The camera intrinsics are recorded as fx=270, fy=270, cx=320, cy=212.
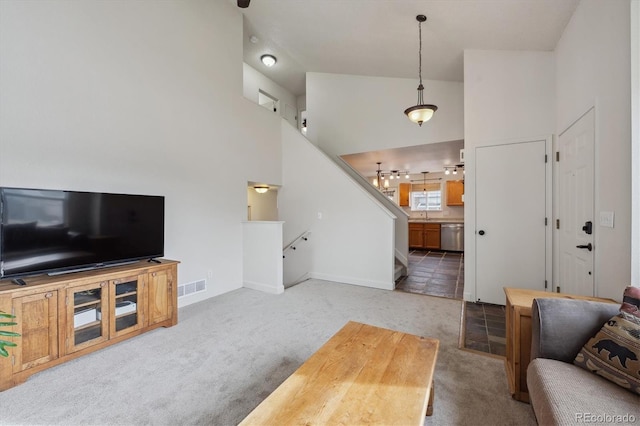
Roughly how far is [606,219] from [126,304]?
4263mm

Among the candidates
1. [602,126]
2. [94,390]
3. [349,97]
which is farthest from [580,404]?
[349,97]

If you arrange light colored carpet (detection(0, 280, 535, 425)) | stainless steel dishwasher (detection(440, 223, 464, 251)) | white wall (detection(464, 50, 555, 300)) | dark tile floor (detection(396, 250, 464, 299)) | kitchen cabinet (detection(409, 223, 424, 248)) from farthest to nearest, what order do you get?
1. kitchen cabinet (detection(409, 223, 424, 248))
2. stainless steel dishwasher (detection(440, 223, 464, 251))
3. dark tile floor (detection(396, 250, 464, 299))
4. white wall (detection(464, 50, 555, 300))
5. light colored carpet (detection(0, 280, 535, 425))

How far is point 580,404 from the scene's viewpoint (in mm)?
1186

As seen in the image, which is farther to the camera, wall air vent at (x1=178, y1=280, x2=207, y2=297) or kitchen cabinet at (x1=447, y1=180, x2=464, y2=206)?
kitchen cabinet at (x1=447, y1=180, x2=464, y2=206)

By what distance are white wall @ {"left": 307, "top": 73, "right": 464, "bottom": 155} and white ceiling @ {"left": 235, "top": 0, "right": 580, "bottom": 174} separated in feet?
0.75

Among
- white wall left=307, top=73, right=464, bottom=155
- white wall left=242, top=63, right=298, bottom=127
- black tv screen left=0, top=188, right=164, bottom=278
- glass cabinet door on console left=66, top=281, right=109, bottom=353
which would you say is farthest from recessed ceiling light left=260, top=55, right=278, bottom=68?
glass cabinet door on console left=66, top=281, right=109, bottom=353

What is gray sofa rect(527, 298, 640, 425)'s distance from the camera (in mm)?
1146

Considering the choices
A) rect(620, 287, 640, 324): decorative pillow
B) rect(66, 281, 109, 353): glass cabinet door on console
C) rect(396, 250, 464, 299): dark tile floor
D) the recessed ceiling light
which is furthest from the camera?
the recessed ceiling light

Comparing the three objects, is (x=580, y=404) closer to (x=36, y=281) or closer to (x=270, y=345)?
(x=270, y=345)

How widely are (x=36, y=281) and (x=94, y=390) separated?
1.02m

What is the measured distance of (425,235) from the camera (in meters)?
8.63

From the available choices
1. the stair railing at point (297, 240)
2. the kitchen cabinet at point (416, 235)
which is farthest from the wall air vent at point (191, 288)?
the kitchen cabinet at point (416, 235)

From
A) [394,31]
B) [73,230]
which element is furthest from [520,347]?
[394,31]

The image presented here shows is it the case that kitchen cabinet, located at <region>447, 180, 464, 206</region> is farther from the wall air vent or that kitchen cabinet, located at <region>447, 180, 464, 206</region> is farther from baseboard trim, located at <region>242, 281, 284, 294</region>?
the wall air vent
